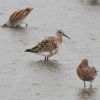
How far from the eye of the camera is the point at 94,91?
13.9 meters

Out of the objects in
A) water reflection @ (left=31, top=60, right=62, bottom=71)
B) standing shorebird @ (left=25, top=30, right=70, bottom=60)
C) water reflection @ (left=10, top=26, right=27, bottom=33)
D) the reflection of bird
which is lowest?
water reflection @ (left=10, top=26, right=27, bottom=33)

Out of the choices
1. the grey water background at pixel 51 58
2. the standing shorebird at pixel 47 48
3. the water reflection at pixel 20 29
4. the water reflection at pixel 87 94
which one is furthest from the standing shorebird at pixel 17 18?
the water reflection at pixel 87 94

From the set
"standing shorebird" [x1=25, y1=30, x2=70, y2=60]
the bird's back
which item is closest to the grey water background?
"standing shorebird" [x1=25, y1=30, x2=70, y2=60]

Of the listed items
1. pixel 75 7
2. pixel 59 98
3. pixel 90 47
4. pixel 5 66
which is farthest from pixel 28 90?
pixel 75 7

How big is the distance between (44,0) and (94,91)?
10997mm

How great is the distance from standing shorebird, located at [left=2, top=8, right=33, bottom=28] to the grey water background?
0.73 feet

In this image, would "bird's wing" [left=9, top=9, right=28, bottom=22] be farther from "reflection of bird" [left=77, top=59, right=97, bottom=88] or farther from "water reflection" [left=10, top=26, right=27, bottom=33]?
"reflection of bird" [left=77, top=59, right=97, bottom=88]

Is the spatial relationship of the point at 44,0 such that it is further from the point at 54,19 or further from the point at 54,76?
the point at 54,76

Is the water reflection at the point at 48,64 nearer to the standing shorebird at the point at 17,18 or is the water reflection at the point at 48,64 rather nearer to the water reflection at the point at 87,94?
the water reflection at the point at 87,94

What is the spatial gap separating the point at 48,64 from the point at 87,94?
2638 mm

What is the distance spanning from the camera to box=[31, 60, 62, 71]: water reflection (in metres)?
15.8

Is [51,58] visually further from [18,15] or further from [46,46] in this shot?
[18,15]

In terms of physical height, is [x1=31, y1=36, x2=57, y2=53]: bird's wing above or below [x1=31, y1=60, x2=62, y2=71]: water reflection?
above

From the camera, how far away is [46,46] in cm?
1666
